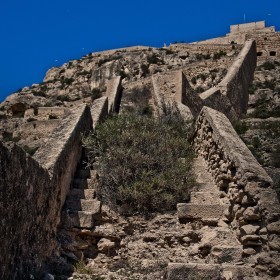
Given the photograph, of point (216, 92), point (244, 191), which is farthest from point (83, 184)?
point (216, 92)

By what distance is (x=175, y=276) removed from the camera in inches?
198

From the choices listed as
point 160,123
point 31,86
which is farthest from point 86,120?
point 31,86

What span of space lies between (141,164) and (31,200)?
2381 mm

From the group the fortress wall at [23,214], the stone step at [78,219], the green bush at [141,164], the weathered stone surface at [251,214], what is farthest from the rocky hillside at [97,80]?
the weathered stone surface at [251,214]

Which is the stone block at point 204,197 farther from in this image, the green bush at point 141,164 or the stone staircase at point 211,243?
the green bush at point 141,164

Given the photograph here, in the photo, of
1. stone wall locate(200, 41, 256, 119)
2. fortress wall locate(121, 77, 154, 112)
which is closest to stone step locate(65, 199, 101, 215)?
fortress wall locate(121, 77, 154, 112)

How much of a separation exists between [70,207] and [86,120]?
88.3 inches

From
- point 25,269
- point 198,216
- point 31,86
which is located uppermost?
point 31,86

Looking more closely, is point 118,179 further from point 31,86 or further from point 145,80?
point 31,86

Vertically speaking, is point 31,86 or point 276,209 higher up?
point 31,86

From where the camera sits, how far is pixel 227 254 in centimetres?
579

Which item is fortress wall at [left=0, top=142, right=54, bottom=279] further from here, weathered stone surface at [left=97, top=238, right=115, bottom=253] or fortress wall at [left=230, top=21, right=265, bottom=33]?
fortress wall at [left=230, top=21, right=265, bottom=33]

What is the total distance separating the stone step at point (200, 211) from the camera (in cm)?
664

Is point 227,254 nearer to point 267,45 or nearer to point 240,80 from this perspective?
point 240,80
